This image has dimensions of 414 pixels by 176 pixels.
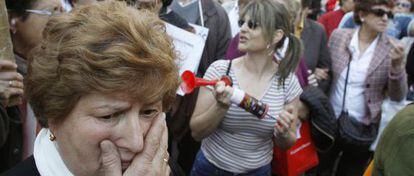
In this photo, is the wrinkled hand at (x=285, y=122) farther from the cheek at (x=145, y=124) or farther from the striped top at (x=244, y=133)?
the cheek at (x=145, y=124)

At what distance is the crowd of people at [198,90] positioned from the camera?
1.26 meters

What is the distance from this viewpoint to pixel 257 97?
264 centimetres

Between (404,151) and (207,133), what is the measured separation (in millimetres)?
1224

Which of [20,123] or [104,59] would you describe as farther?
[20,123]

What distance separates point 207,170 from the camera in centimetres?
276

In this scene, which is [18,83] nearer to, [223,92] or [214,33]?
[223,92]

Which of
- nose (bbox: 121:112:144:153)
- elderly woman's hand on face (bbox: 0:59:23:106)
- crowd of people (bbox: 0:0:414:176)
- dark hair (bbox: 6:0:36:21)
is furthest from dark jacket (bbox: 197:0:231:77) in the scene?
nose (bbox: 121:112:144:153)

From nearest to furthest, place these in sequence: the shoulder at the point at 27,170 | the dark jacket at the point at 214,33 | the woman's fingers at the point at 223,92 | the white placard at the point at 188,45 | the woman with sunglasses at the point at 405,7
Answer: the shoulder at the point at 27,170 < the woman's fingers at the point at 223,92 < the white placard at the point at 188,45 < the dark jacket at the point at 214,33 < the woman with sunglasses at the point at 405,7

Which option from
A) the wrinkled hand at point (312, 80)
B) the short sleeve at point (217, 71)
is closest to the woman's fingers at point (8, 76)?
the short sleeve at point (217, 71)

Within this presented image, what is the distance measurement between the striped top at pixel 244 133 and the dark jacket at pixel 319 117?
41cm

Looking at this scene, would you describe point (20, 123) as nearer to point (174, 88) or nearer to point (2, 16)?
point (2, 16)

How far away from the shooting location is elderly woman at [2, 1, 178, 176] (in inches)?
48.6

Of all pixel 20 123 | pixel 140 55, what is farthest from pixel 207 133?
pixel 140 55

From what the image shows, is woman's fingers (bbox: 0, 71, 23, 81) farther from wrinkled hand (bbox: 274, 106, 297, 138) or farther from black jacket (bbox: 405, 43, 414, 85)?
black jacket (bbox: 405, 43, 414, 85)
